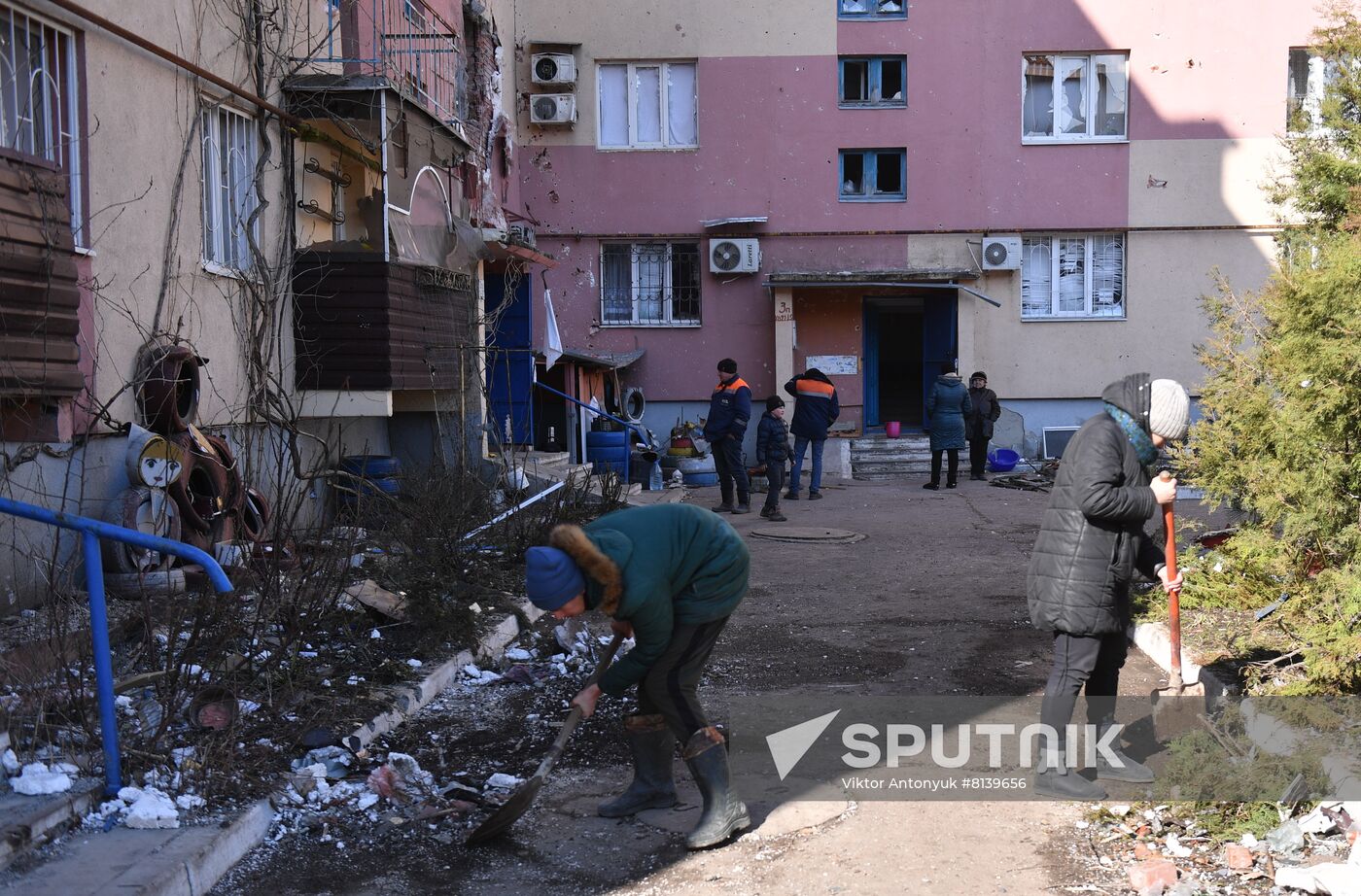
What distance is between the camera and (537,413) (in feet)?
57.7

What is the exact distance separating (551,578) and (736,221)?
16.5 metres

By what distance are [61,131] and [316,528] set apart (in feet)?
10.3

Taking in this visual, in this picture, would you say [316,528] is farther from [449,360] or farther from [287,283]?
[449,360]

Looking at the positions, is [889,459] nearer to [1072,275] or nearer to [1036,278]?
[1036,278]

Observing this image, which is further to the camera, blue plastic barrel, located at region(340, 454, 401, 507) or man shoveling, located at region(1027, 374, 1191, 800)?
blue plastic barrel, located at region(340, 454, 401, 507)

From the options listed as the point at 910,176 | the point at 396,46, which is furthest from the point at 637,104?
the point at 396,46

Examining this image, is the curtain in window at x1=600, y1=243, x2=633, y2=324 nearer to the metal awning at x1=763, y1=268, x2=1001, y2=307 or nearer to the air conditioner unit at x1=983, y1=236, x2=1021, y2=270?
the metal awning at x1=763, y1=268, x2=1001, y2=307

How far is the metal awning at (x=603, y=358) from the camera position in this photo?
17520 mm

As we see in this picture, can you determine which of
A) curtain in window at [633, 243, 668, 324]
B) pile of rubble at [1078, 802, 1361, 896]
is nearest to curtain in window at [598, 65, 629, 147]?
curtain in window at [633, 243, 668, 324]

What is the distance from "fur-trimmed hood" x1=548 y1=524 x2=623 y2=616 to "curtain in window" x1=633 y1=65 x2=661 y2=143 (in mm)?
17171

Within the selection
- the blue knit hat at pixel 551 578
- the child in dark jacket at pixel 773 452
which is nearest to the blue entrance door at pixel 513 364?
the child in dark jacket at pixel 773 452

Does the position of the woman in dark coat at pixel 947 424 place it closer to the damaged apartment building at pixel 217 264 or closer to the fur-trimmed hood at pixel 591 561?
the damaged apartment building at pixel 217 264

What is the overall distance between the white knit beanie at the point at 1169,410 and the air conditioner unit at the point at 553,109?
16435 millimetres

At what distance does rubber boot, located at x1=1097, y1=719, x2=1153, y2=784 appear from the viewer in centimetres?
485
